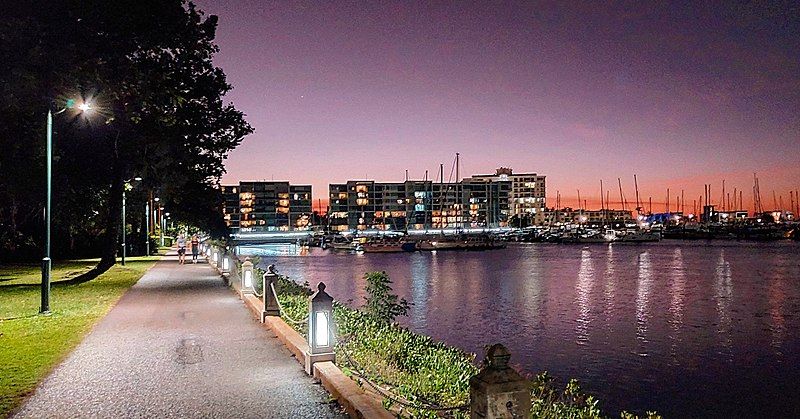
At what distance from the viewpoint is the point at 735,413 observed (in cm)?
1766

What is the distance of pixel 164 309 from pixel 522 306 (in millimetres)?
23762

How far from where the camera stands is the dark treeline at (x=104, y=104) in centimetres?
1933

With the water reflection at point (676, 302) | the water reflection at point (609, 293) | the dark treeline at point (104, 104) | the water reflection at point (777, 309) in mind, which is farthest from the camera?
the water reflection at point (609, 293)

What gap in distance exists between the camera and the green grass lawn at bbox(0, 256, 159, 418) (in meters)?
10.7

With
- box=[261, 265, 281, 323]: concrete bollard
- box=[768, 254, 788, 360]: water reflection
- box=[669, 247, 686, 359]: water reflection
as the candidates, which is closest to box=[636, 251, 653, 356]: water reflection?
box=[669, 247, 686, 359]: water reflection

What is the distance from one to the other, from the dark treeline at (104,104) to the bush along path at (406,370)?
933 cm

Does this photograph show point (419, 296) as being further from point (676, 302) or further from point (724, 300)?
point (724, 300)

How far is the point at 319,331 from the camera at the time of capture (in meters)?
11.0

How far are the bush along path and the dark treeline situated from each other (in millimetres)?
9334

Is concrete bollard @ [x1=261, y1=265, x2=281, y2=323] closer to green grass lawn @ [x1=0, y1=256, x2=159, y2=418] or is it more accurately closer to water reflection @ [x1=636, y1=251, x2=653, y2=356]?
green grass lawn @ [x1=0, y1=256, x2=159, y2=418]

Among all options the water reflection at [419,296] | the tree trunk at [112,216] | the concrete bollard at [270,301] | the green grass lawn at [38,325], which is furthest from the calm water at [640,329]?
the tree trunk at [112,216]

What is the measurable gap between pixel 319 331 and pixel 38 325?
8921 millimetres

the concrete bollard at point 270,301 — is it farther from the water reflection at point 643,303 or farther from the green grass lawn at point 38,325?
the water reflection at point 643,303

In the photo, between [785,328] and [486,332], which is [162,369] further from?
[785,328]
